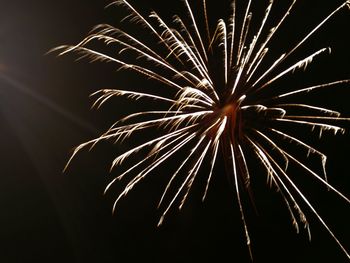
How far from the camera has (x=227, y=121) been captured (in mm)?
4129

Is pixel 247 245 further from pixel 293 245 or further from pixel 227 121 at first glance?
pixel 227 121

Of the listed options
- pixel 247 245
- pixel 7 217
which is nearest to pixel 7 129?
pixel 7 217

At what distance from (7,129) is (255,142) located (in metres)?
3.11

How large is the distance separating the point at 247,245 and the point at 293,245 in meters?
0.63

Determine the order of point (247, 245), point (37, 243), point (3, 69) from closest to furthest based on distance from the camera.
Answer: point (3, 69), point (37, 243), point (247, 245)

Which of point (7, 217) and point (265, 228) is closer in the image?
point (7, 217)

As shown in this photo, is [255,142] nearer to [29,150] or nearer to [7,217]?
[29,150]

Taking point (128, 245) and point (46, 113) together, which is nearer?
point (46, 113)

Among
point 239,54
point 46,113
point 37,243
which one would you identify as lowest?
point 37,243

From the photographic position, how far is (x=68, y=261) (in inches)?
240

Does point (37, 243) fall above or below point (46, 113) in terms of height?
below

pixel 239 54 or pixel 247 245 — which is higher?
pixel 239 54

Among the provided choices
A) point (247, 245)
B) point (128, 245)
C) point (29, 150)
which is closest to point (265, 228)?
point (247, 245)

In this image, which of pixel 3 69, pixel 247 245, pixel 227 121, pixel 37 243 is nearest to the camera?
pixel 227 121
